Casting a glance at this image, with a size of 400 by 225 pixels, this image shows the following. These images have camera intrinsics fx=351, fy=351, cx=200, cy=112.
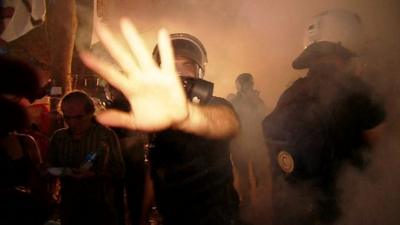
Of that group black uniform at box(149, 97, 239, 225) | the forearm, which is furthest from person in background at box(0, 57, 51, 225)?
the forearm

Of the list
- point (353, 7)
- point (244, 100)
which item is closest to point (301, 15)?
point (353, 7)

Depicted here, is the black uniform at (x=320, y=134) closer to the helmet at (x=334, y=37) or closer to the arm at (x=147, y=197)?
the helmet at (x=334, y=37)

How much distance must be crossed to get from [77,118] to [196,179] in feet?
6.01

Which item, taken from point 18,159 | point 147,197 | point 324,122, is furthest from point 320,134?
point 18,159

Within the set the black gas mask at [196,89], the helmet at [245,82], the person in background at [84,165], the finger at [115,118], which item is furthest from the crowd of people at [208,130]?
the helmet at [245,82]

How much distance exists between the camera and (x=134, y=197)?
3.96 meters

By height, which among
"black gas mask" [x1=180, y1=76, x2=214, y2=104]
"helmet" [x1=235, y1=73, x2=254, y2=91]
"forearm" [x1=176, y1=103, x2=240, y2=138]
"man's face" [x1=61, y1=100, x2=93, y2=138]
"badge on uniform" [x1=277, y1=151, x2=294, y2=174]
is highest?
"helmet" [x1=235, y1=73, x2=254, y2=91]

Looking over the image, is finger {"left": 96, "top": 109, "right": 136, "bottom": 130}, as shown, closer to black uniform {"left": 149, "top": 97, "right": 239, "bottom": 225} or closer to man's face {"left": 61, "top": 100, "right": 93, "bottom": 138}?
man's face {"left": 61, "top": 100, "right": 93, "bottom": 138}

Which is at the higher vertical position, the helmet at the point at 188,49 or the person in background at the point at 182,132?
the helmet at the point at 188,49

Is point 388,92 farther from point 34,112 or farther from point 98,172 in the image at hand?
point 34,112

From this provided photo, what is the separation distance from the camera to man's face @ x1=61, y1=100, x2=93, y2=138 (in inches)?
144

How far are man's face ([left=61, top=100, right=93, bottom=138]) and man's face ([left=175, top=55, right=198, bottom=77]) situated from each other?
1597mm

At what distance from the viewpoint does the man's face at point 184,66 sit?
2551mm

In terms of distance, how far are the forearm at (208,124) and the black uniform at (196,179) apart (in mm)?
47
